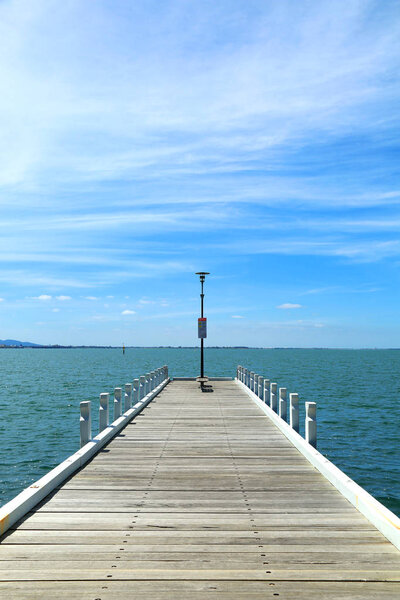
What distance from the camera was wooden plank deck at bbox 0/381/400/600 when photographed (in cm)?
504

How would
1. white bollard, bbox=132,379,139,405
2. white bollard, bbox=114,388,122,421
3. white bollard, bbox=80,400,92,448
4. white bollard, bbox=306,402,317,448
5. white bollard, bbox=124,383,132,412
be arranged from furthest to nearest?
1. white bollard, bbox=132,379,139,405
2. white bollard, bbox=124,383,132,412
3. white bollard, bbox=114,388,122,421
4. white bollard, bbox=80,400,92,448
5. white bollard, bbox=306,402,317,448

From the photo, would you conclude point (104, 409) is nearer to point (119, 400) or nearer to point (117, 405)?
point (117, 405)

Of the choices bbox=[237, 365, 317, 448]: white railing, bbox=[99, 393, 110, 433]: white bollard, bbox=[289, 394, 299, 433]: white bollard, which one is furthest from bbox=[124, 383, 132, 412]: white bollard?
bbox=[289, 394, 299, 433]: white bollard

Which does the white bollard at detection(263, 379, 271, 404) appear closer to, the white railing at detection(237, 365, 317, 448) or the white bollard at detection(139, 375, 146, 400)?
the white railing at detection(237, 365, 317, 448)

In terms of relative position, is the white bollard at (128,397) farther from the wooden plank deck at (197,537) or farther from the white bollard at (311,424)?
the white bollard at (311,424)

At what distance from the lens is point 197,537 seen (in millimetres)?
6219

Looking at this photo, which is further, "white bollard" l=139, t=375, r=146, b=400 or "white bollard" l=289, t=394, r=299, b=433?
"white bollard" l=139, t=375, r=146, b=400

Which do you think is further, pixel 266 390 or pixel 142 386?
pixel 142 386

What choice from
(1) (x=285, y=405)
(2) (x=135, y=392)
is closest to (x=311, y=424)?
(1) (x=285, y=405)

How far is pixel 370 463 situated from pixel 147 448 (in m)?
10.1

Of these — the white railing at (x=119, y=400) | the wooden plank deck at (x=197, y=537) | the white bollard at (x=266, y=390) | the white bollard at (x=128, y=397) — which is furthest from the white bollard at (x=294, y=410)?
the white bollard at (x=128, y=397)

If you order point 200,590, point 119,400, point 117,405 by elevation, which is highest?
point 119,400

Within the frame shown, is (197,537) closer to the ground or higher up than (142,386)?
closer to the ground

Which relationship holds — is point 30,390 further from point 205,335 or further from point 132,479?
point 132,479
